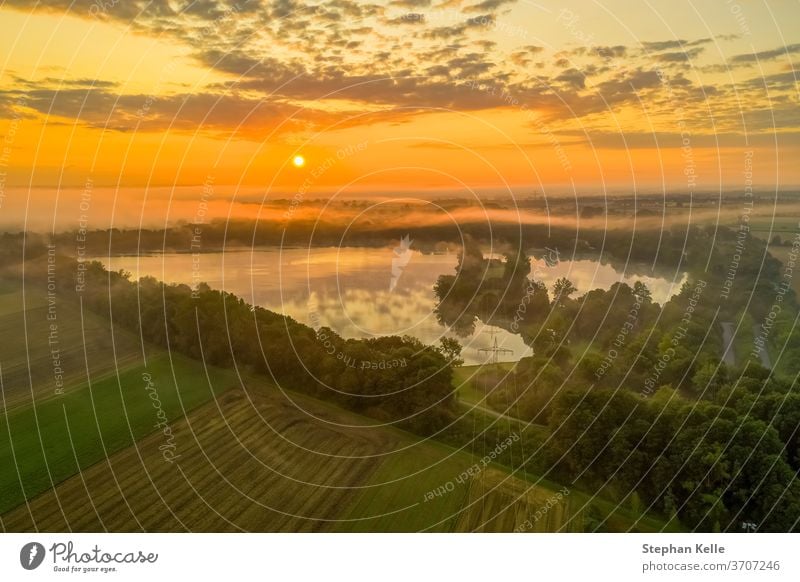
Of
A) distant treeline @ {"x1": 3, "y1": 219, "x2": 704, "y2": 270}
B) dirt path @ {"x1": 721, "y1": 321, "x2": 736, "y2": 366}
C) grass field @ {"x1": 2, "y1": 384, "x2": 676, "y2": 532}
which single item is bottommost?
grass field @ {"x1": 2, "y1": 384, "x2": 676, "y2": 532}

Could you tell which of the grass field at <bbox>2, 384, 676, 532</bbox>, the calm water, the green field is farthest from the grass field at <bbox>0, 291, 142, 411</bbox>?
the calm water

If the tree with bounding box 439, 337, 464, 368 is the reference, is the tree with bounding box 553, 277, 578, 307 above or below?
above

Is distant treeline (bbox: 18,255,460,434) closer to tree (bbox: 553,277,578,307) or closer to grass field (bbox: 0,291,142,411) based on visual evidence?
grass field (bbox: 0,291,142,411)

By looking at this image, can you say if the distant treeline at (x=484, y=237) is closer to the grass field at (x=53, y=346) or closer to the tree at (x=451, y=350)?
the tree at (x=451, y=350)

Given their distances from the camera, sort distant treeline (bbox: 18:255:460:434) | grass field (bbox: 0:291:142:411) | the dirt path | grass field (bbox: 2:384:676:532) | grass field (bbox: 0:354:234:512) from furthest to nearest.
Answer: the dirt path
distant treeline (bbox: 18:255:460:434)
grass field (bbox: 0:291:142:411)
grass field (bbox: 2:384:676:532)
grass field (bbox: 0:354:234:512)

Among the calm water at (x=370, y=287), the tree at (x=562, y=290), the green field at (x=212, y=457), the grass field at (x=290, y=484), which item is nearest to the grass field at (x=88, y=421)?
the green field at (x=212, y=457)

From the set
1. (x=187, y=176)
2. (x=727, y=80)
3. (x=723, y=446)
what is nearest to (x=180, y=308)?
(x=187, y=176)
